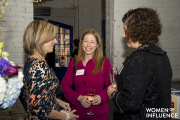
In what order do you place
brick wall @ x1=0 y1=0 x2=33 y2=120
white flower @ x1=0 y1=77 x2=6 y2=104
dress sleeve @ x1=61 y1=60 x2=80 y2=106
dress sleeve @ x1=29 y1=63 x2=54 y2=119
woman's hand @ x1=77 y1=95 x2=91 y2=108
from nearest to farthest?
white flower @ x1=0 y1=77 x2=6 y2=104, dress sleeve @ x1=29 y1=63 x2=54 y2=119, woman's hand @ x1=77 y1=95 x2=91 y2=108, dress sleeve @ x1=61 y1=60 x2=80 y2=106, brick wall @ x1=0 y1=0 x2=33 y2=120

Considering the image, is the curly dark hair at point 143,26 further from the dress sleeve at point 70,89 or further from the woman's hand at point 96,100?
the dress sleeve at point 70,89

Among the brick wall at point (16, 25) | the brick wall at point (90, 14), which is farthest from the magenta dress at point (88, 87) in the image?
the brick wall at point (90, 14)

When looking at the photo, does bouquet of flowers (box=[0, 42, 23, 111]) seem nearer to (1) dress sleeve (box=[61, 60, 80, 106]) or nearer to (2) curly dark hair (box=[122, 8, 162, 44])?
(2) curly dark hair (box=[122, 8, 162, 44])

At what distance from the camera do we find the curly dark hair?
114 centimetres

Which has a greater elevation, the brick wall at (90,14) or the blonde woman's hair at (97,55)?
the brick wall at (90,14)

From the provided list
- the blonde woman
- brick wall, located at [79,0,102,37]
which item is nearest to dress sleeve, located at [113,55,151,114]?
the blonde woman

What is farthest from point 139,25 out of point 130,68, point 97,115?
point 97,115

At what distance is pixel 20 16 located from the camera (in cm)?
349

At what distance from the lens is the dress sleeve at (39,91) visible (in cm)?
117

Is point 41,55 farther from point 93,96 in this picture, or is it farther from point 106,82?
point 106,82

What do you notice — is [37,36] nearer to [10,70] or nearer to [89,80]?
[10,70]

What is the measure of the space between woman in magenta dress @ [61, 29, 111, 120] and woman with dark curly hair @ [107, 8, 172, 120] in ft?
2.38

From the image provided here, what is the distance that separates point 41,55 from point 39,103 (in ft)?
1.14

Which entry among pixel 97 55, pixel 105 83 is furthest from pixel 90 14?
pixel 105 83
